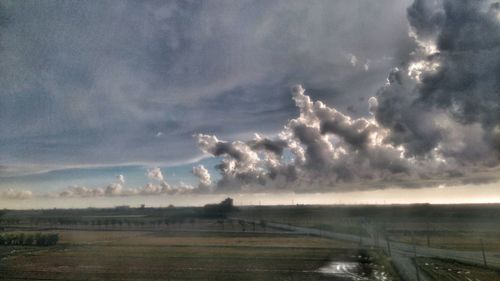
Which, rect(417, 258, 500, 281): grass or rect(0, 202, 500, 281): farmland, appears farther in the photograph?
rect(0, 202, 500, 281): farmland

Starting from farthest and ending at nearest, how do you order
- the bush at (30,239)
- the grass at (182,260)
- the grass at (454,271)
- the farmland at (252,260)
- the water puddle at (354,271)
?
the bush at (30,239) < the grass at (182,260) < the farmland at (252,260) < the water puddle at (354,271) < the grass at (454,271)

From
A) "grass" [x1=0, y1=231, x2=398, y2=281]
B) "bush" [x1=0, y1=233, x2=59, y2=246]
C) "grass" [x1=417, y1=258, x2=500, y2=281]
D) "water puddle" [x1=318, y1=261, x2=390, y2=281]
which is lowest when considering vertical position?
"grass" [x1=417, y1=258, x2=500, y2=281]

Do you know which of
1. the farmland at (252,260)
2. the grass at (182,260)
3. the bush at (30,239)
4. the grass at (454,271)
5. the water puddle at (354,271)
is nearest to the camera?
→ the grass at (454,271)

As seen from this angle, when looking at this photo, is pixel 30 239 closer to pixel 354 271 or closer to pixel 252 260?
pixel 252 260

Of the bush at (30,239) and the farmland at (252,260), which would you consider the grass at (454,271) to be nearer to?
the farmland at (252,260)

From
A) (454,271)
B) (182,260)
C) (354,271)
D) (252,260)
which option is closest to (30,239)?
(182,260)

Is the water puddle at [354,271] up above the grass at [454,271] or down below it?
above

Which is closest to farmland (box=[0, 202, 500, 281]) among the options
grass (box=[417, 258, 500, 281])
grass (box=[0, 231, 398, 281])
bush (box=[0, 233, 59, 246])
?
grass (box=[0, 231, 398, 281])

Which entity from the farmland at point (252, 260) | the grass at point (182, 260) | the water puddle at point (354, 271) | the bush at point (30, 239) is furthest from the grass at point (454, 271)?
the bush at point (30, 239)

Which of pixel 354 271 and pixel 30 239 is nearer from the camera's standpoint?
pixel 354 271

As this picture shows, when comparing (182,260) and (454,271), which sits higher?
(182,260)

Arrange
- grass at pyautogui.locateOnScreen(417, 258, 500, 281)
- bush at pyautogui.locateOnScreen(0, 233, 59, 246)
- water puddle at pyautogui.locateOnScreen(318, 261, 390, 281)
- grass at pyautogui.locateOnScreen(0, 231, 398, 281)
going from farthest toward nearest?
bush at pyautogui.locateOnScreen(0, 233, 59, 246) → grass at pyautogui.locateOnScreen(0, 231, 398, 281) → water puddle at pyautogui.locateOnScreen(318, 261, 390, 281) → grass at pyautogui.locateOnScreen(417, 258, 500, 281)

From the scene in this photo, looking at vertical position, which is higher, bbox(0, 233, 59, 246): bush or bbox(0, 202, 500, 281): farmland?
bbox(0, 233, 59, 246): bush

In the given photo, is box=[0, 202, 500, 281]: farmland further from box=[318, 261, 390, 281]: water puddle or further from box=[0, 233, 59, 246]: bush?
box=[0, 233, 59, 246]: bush
